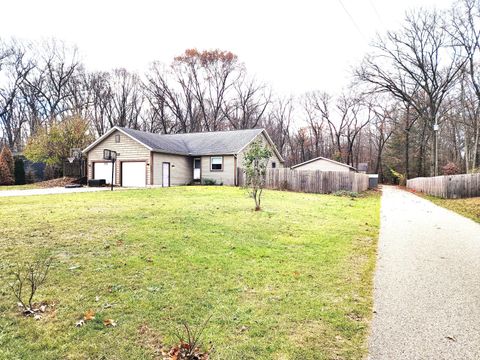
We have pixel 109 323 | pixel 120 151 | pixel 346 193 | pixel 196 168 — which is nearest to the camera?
pixel 109 323

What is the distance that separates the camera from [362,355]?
3002 mm

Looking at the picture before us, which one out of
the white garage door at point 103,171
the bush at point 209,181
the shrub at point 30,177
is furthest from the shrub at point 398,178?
the shrub at point 30,177

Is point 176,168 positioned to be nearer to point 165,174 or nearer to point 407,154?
point 165,174

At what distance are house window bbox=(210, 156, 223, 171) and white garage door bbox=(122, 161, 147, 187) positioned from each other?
5602 millimetres

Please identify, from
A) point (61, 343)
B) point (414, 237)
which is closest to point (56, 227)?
point (61, 343)

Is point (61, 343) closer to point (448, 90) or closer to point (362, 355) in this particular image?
point (362, 355)

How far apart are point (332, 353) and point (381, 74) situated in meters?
32.2

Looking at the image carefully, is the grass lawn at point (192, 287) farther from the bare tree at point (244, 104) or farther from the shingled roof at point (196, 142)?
the bare tree at point (244, 104)

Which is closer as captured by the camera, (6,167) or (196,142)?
(6,167)

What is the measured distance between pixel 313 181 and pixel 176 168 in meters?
10.9

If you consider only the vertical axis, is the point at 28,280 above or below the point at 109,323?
above

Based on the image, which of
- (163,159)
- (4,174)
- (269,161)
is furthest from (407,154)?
(4,174)

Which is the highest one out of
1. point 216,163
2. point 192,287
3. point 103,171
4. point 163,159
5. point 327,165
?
point 163,159

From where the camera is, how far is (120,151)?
26.0 metres
